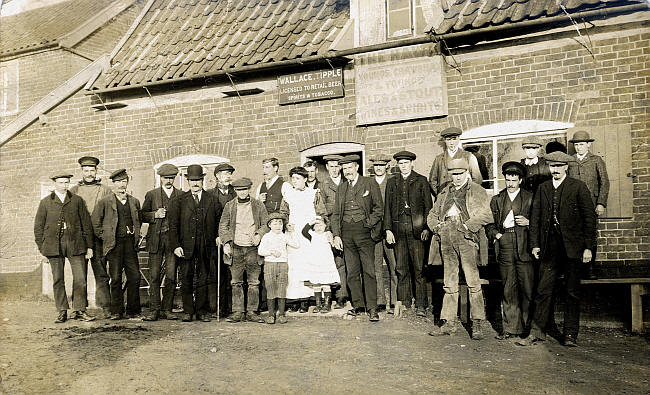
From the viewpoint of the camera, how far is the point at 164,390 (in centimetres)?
Answer: 491

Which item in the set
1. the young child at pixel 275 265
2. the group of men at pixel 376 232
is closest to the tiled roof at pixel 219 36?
the group of men at pixel 376 232

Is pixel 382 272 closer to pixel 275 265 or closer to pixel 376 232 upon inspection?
pixel 376 232

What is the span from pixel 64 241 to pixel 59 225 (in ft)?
0.78

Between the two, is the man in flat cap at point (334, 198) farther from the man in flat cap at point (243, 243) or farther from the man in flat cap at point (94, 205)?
the man in flat cap at point (94, 205)

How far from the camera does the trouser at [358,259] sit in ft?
25.4

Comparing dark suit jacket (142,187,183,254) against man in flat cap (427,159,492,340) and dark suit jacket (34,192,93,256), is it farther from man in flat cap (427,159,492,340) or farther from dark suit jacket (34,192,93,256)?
man in flat cap (427,159,492,340)

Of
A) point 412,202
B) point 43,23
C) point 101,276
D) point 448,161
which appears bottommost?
point 101,276

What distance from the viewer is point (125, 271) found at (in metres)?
8.73

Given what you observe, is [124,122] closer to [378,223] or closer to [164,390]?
[378,223]

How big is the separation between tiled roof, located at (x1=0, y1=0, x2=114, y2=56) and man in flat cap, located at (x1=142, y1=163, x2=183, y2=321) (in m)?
10.6

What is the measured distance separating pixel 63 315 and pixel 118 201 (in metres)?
1.78

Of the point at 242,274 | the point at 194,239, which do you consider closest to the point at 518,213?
the point at 242,274

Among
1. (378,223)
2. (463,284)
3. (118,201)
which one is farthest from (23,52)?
(463,284)

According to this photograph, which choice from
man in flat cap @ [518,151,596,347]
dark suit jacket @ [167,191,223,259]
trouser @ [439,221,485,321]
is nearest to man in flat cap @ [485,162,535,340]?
man in flat cap @ [518,151,596,347]
